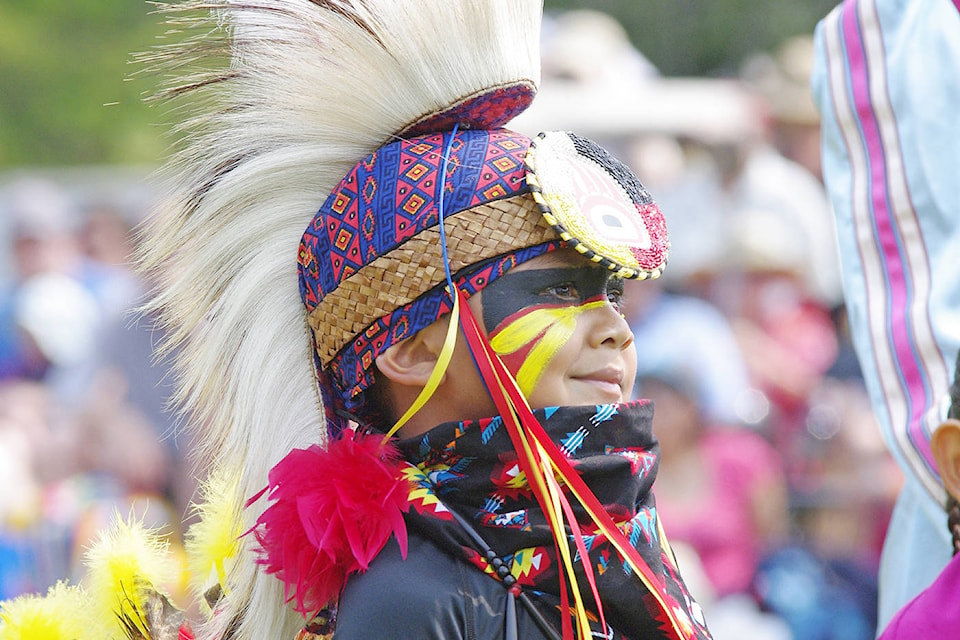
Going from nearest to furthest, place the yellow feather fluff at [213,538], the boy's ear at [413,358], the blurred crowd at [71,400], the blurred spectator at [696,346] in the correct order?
the boy's ear at [413,358], the yellow feather fluff at [213,538], the blurred crowd at [71,400], the blurred spectator at [696,346]

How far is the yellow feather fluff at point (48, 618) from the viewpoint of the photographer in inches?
86.6

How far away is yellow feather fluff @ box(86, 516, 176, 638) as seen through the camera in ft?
7.42

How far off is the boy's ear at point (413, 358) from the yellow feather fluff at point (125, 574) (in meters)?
0.64

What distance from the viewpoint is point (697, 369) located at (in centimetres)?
507

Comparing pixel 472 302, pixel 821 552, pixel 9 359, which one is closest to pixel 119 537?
pixel 472 302

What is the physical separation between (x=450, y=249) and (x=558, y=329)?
21 centimetres

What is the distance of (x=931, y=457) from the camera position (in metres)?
2.19

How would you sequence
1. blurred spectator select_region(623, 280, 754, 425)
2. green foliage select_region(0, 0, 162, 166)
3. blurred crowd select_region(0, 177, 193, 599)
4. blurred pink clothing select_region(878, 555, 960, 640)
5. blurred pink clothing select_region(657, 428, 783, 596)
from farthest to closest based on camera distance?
green foliage select_region(0, 0, 162, 166)
blurred spectator select_region(623, 280, 754, 425)
blurred crowd select_region(0, 177, 193, 599)
blurred pink clothing select_region(657, 428, 783, 596)
blurred pink clothing select_region(878, 555, 960, 640)

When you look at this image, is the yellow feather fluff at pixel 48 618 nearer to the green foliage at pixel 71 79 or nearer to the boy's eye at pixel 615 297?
the boy's eye at pixel 615 297

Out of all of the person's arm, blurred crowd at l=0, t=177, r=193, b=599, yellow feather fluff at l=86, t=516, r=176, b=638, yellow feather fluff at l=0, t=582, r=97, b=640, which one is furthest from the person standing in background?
blurred crowd at l=0, t=177, r=193, b=599

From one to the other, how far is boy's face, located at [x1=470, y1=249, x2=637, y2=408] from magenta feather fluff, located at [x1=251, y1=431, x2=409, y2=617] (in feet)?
0.68

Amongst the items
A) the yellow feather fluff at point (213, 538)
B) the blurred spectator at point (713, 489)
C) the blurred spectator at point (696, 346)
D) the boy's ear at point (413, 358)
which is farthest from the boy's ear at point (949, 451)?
the blurred spectator at point (696, 346)

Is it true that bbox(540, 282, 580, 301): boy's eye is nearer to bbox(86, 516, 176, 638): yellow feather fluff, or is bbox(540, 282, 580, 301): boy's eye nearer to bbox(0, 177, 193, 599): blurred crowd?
bbox(86, 516, 176, 638): yellow feather fluff

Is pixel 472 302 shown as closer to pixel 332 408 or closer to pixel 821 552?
pixel 332 408
